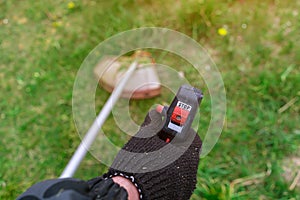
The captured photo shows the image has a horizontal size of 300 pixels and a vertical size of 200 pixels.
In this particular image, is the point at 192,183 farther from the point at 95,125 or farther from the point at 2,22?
the point at 2,22

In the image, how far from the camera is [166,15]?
1.90 metres

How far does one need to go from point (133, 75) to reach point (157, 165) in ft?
2.25

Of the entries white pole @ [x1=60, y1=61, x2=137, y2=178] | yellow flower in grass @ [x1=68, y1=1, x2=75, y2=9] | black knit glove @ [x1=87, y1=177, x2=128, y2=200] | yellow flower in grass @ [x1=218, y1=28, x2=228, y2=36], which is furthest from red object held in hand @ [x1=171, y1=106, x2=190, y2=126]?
yellow flower in grass @ [x1=68, y1=1, x2=75, y2=9]

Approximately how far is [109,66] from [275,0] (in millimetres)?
824

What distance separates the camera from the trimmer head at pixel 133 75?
1.66 metres

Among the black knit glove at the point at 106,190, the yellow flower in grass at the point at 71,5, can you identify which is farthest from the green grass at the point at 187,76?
the black knit glove at the point at 106,190

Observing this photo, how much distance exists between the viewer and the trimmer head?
1655mm

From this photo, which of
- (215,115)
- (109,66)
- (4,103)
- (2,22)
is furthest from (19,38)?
(215,115)

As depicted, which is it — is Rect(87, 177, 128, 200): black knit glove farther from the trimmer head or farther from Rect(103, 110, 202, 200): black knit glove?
the trimmer head

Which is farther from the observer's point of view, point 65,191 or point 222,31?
point 222,31

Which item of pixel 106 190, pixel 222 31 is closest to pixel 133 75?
pixel 222 31

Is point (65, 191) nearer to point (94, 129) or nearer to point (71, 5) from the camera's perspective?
point (94, 129)

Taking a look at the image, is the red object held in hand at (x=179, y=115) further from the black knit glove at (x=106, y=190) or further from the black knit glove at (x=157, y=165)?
the black knit glove at (x=106, y=190)

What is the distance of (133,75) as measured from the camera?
1.69m
